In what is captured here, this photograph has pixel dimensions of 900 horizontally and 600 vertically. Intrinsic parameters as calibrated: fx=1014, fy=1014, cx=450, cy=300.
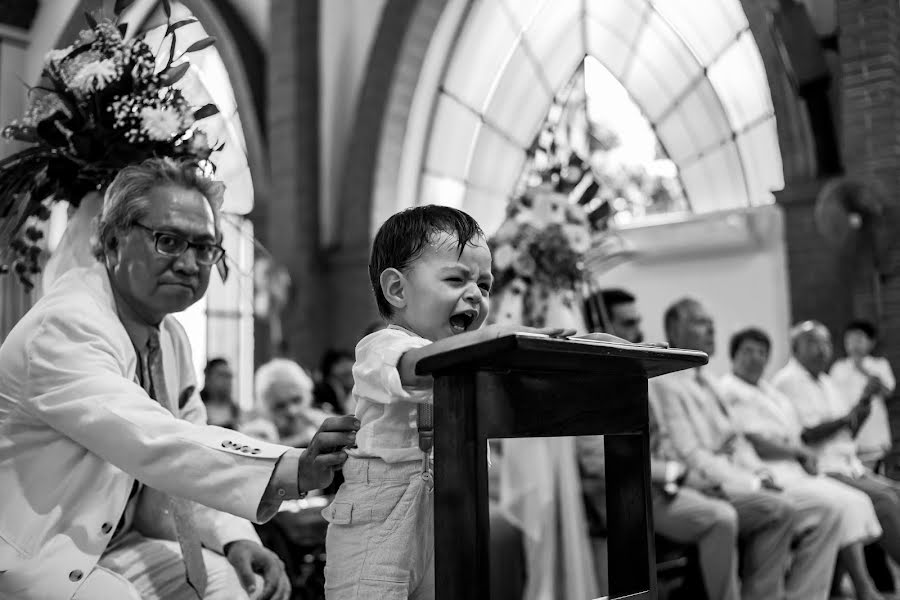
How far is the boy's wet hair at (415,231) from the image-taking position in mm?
1873

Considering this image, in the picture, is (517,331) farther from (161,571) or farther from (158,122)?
(158,122)

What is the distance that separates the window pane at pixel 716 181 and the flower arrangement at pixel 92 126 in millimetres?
7094

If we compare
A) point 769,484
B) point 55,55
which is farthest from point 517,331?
point 769,484

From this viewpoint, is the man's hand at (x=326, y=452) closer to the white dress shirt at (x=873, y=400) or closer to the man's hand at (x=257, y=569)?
the man's hand at (x=257, y=569)

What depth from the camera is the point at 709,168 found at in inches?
362

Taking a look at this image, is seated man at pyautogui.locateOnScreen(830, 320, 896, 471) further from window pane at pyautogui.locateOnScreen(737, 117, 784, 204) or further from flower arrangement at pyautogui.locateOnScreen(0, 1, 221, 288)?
flower arrangement at pyautogui.locateOnScreen(0, 1, 221, 288)

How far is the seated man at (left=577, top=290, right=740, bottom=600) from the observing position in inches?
171

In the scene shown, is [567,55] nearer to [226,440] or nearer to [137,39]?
[137,39]

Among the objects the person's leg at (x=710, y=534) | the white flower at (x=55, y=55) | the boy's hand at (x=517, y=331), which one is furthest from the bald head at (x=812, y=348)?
the boy's hand at (x=517, y=331)

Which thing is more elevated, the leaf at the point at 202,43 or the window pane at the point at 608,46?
the window pane at the point at 608,46

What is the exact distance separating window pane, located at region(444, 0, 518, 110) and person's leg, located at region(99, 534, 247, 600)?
7.77 meters

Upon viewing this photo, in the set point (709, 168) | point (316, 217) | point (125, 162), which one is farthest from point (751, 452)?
point (316, 217)

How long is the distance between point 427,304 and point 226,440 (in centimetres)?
46

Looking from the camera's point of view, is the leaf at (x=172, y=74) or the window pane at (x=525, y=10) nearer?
the leaf at (x=172, y=74)
